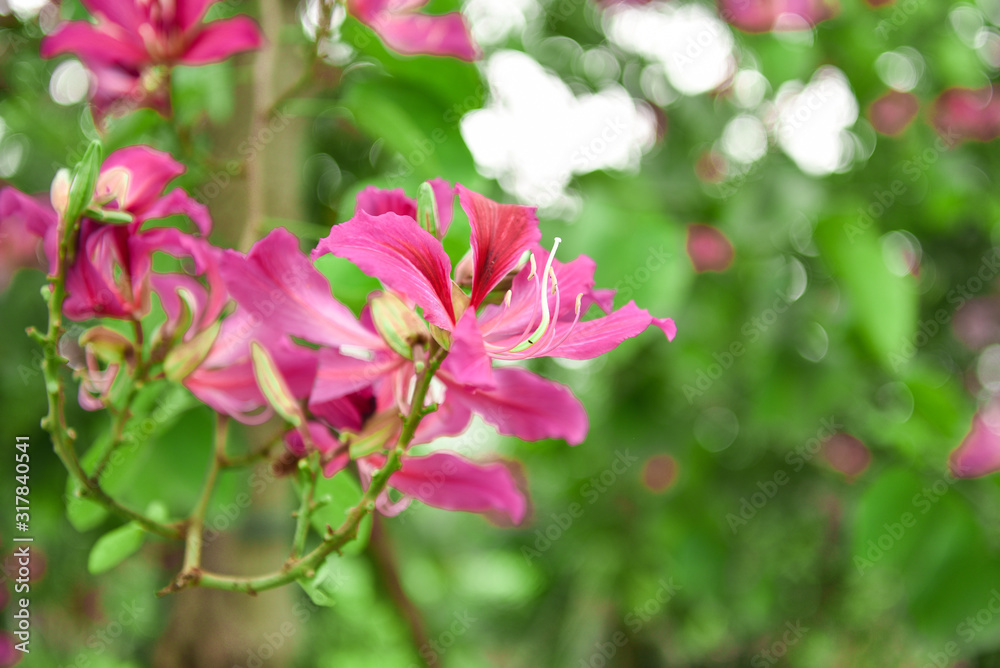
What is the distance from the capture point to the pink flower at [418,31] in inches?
32.0

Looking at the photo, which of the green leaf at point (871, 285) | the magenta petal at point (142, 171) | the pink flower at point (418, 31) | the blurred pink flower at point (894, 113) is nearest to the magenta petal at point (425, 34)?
the pink flower at point (418, 31)

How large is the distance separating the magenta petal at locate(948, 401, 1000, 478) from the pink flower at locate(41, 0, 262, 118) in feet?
4.12

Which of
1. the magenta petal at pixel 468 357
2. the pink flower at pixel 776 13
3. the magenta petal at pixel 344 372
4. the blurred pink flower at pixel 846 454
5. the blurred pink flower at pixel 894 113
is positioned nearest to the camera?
the magenta petal at pixel 468 357

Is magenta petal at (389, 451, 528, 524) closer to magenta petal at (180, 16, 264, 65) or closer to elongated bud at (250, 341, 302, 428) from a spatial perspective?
elongated bud at (250, 341, 302, 428)

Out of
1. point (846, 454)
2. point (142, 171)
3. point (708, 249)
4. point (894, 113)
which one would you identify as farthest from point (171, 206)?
point (846, 454)

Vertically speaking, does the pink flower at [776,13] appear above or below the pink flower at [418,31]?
below

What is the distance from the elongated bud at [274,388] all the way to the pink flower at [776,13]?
4.78ft

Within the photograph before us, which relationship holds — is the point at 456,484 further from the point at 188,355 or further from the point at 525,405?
the point at 188,355

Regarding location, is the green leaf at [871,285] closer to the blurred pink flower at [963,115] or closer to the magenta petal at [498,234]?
the magenta petal at [498,234]

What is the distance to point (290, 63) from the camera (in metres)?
1.19

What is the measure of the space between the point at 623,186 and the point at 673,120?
0.88m

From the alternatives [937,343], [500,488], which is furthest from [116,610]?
[937,343]

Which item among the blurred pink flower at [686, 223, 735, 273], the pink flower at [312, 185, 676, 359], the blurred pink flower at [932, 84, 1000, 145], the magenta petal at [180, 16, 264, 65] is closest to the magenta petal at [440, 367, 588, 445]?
the pink flower at [312, 185, 676, 359]

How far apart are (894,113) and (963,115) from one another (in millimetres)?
263
